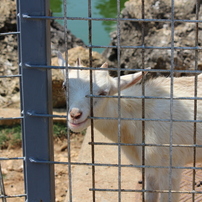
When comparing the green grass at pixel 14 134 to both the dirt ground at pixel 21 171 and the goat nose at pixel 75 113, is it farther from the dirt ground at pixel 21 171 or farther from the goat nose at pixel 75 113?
the goat nose at pixel 75 113

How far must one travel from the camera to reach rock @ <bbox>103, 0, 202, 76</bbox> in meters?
6.28

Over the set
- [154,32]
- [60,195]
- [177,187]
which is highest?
[154,32]

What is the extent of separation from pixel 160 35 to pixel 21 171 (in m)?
3.18

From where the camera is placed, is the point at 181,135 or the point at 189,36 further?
the point at 189,36

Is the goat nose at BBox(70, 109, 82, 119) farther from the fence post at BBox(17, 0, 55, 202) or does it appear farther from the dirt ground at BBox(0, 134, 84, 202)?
the dirt ground at BBox(0, 134, 84, 202)

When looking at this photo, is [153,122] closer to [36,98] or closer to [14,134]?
[36,98]

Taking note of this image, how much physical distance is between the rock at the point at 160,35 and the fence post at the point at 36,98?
4063 millimetres

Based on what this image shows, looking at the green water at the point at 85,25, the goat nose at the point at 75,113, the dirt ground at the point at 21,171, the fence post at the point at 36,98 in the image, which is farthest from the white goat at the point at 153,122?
the green water at the point at 85,25

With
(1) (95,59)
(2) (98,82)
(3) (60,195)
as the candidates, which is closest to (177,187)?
(2) (98,82)

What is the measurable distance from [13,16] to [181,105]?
4.57m

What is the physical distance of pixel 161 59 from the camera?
653 centimetres

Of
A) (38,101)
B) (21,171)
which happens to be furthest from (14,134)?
(38,101)

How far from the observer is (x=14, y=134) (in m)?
6.37

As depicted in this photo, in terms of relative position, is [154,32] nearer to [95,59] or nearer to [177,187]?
[95,59]
